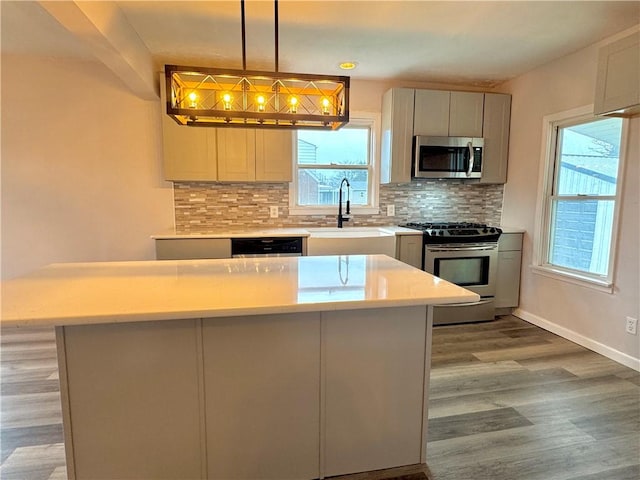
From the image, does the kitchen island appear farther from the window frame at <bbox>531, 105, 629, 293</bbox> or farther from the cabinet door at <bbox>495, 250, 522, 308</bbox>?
the cabinet door at <bbox>495, 250, 522, 308</bbox>

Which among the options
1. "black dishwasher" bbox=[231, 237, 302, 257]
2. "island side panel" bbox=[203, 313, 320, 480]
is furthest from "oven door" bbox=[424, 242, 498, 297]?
"island side panel" bbox=[203, 313, 320, 480]

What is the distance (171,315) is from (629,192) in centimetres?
327

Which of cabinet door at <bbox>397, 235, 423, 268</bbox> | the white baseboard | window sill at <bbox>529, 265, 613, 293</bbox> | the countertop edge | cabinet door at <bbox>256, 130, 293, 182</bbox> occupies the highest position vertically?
cabinet door at <bbox>256, 130, 293, 182</bbox>

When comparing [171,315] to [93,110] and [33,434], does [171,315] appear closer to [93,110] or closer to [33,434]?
[33,434]

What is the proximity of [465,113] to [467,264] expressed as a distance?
1.56 m

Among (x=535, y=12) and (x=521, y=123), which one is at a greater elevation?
(x=535, y=12)

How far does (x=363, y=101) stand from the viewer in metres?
4.02

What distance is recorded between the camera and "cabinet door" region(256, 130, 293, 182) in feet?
11.8

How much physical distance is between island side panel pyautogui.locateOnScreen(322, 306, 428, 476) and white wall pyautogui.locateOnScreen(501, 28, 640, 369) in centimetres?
219

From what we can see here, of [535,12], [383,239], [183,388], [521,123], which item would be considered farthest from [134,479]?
[521,123]

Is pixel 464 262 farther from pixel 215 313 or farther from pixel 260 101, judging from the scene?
pixel 215 313

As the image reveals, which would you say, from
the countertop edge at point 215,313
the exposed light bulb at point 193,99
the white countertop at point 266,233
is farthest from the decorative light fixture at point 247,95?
the white countertop at point 266,233

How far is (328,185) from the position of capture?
4.10 m

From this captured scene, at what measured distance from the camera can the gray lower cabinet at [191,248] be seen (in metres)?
3.22
